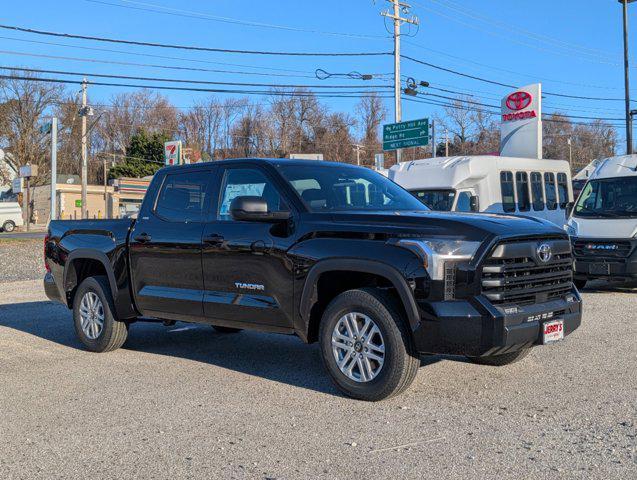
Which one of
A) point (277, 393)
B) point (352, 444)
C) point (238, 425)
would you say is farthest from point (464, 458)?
point (277, 393)

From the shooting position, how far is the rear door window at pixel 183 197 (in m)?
6.53

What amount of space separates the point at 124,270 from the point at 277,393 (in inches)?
97.7

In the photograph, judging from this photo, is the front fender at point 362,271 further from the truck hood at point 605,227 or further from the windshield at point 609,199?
the windshield at point 609,199

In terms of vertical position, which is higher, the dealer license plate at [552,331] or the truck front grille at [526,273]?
the truck front grille at [526,273]

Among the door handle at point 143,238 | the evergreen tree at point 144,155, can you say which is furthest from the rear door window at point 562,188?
the evergreen tree at point 144,155

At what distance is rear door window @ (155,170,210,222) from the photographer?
6.53 metres

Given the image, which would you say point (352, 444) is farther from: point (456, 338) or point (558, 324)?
point (558, 324)

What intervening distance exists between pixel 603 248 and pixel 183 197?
8108 millimetres

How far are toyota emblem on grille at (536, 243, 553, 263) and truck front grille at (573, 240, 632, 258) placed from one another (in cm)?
707

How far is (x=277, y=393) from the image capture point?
558cm

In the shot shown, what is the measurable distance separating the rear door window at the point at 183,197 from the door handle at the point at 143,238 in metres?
0.24

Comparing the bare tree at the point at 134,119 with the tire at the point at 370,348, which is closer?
the tire at the point at 370,348

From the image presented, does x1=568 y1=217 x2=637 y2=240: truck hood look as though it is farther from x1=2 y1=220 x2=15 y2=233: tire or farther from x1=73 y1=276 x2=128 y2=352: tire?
x1=2 y1=220 x2=15 y2=233: tire

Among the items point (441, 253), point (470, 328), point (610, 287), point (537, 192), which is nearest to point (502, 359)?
point (470, 328)
